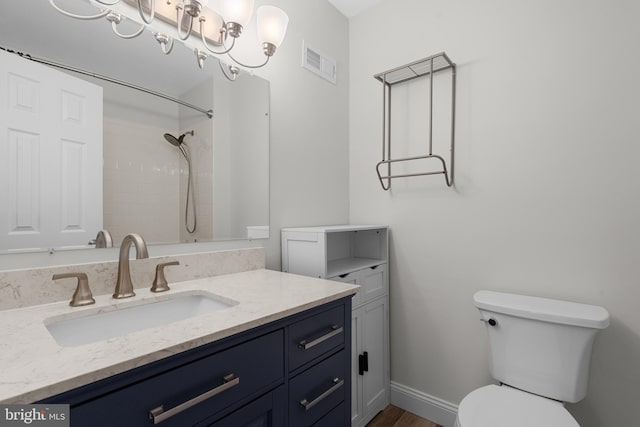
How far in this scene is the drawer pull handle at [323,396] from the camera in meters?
0.95

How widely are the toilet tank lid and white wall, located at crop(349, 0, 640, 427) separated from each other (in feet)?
0.33

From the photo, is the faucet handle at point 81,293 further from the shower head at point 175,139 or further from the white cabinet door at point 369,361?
the white cabinet door at point 369,361

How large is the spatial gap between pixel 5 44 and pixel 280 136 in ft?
3.52

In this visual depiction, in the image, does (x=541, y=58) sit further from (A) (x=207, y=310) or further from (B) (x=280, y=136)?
(A) (x=207, y=310)

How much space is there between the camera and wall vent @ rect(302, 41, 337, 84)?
1.86m

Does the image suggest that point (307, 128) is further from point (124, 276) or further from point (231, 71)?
point (124, 276)

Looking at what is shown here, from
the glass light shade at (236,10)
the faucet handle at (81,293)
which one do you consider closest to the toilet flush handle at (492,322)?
the faucet handle at (81,293)

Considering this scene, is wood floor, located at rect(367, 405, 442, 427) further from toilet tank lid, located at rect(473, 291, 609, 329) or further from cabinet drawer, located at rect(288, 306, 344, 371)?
cabinet drawer, located at rect(288, 306, 344, 371)

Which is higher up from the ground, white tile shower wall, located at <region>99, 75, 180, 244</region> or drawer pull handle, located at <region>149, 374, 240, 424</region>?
white tile shower wall, located at <region>99, 75, 180, 244</region>

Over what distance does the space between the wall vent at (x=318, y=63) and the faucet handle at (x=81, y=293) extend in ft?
5.03

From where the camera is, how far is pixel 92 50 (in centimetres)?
107

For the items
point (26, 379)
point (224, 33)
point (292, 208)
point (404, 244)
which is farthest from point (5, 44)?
point (404, 244)

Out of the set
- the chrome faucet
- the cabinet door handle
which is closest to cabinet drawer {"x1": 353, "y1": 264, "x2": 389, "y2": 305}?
the cabinet door handle

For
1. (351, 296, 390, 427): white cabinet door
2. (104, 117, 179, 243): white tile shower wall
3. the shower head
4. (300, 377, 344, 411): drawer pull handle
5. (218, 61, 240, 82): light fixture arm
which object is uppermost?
(218, 61, 240, 82): light fixture arm
